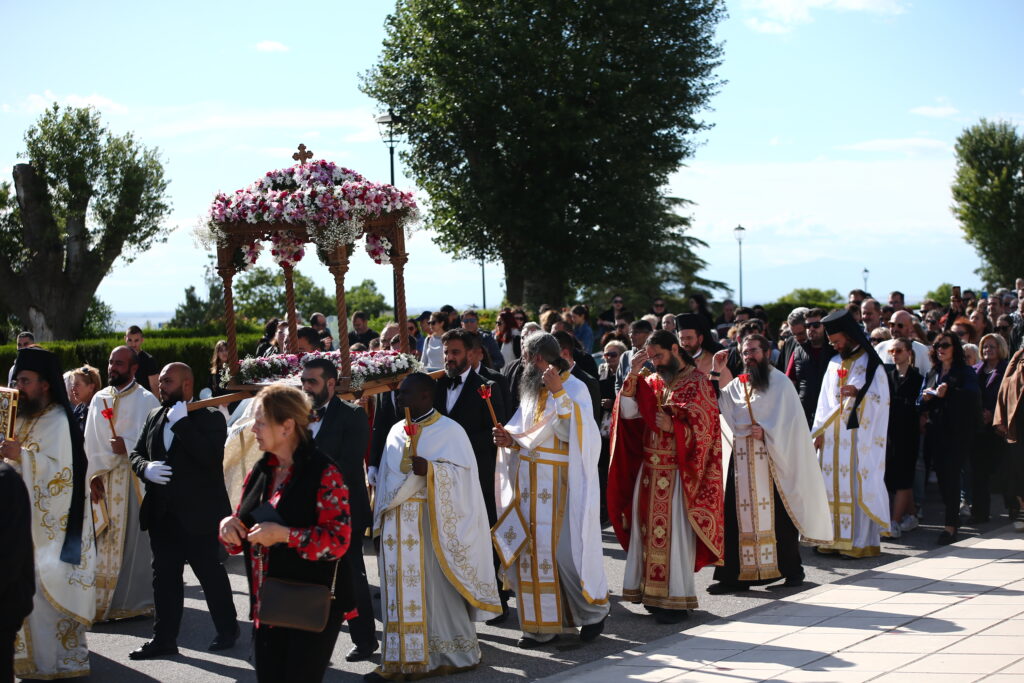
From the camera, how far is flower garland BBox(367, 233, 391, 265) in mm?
10578

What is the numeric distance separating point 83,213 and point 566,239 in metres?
13.4

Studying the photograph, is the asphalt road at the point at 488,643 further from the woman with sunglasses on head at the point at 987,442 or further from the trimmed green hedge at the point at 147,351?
the trimmed green hedge at the point at 147,351

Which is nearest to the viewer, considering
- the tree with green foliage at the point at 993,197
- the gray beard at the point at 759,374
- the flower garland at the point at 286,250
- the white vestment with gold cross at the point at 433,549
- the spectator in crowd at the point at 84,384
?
the white vestment with gold cross at the point at 433,549

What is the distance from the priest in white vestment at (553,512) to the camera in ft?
24.8

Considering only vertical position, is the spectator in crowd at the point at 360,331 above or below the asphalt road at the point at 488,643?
above

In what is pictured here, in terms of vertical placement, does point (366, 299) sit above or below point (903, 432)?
above

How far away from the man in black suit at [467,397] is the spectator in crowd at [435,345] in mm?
4597

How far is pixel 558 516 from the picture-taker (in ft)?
25.2

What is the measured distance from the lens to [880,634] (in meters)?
7.25

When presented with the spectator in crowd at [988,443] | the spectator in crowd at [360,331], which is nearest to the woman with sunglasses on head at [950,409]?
the spectator in crowd at [988,443]

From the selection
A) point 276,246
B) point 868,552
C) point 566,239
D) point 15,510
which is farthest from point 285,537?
point 566,239

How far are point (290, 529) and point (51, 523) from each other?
330 centimetres

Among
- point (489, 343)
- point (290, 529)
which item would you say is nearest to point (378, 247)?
point (489, 343)

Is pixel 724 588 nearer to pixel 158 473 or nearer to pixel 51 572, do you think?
pixel 158 473
